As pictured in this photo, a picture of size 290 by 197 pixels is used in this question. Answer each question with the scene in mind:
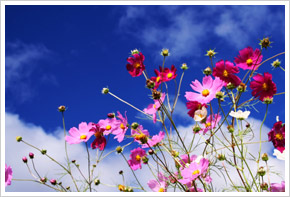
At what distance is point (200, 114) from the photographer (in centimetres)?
95

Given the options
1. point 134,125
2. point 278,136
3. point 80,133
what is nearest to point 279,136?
point 278,136

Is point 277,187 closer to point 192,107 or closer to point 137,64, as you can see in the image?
point 192,107

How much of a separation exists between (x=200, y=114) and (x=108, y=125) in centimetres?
40

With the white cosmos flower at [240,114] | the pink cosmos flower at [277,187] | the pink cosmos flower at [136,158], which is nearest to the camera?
the pink cosmos flower at [277,187]

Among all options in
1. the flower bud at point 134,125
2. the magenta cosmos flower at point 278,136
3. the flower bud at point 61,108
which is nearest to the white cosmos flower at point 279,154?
the magenta cosmos flower at point 278,136

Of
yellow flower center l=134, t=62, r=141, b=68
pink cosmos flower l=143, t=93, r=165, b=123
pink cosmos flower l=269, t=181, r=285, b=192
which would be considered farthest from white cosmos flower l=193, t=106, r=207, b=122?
yellow flower center l=134, t=62, r=141, b=68

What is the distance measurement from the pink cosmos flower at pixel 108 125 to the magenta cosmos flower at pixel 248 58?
510mm

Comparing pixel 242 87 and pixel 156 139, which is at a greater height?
pixel 242 87

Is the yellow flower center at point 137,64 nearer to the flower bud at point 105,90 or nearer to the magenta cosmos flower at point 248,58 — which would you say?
the flower bud at point 105,90

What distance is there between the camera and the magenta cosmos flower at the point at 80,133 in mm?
1197

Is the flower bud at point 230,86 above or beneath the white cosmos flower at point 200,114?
above

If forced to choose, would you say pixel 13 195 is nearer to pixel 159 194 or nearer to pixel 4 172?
pixel 4 172
